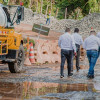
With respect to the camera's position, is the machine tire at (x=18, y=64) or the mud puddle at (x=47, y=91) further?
the machine tire at (x=18, y=64)

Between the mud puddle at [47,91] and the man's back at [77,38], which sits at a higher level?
the man's back at [77,38]

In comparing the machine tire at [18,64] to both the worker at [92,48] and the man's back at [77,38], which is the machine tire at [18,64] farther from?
the worker at [92,48]

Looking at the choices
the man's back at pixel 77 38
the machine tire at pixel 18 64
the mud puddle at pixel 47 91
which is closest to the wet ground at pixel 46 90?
the mud puddle at pixel 47 91

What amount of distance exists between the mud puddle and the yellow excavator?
9.01 ft

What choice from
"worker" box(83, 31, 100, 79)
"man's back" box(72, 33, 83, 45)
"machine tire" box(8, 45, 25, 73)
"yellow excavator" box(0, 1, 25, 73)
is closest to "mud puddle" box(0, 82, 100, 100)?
"worker" box(83, 31, 100, 79)

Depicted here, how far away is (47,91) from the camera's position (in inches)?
384

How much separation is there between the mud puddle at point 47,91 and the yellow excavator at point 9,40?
2745 millimetres

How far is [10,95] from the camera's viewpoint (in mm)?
8914

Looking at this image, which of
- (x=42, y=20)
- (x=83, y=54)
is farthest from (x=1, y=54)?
(x=42, y=20)

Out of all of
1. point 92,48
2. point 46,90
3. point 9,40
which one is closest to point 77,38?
point 92,48

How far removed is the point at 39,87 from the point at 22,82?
49.4 inches

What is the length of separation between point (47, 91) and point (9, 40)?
15.4ft

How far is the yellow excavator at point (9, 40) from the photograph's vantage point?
13758 millimetres

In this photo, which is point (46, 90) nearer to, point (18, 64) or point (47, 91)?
point (47, 91)
